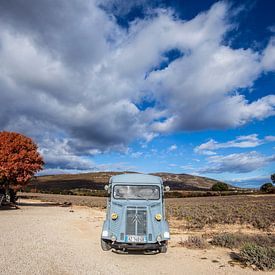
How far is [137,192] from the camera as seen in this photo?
12.8 m

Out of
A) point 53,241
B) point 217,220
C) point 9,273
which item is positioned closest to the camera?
point 9,273

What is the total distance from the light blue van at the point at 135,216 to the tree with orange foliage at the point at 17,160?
20.8 m

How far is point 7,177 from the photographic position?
31.2m

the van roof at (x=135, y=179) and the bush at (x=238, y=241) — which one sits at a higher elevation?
the van roof at (x=135, y=179)

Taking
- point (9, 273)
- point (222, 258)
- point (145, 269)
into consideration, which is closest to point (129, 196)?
point (145, 269)

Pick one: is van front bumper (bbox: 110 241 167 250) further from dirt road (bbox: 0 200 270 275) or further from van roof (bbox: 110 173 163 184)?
van roof (bbox: 110 173 163 184)

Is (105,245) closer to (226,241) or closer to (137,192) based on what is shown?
(137,192)

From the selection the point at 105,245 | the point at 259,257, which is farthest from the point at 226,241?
the point at 105,245

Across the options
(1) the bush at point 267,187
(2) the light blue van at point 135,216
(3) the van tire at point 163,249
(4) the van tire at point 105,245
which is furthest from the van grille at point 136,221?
(1) the bush at point 267,187

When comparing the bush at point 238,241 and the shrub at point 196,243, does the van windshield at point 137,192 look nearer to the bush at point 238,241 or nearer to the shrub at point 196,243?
the shrub at point 196,243

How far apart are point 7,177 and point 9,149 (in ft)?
9.34

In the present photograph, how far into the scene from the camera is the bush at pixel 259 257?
9.80m

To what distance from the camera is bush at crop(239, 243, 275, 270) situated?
386 inches

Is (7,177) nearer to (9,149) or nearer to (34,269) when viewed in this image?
(9,149)
